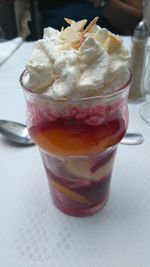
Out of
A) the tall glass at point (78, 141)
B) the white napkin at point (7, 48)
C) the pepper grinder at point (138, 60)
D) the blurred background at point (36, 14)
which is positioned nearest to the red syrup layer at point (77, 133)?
the tall glass at point (78, 141)

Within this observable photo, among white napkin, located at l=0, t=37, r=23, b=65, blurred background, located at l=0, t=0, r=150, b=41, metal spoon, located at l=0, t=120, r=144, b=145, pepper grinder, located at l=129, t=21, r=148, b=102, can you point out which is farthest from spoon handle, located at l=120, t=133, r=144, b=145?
blurred background, located at l=0, t=0, r=150, b=41

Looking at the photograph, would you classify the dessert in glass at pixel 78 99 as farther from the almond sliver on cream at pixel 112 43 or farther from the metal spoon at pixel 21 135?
the metal spoon at pixel 21 135

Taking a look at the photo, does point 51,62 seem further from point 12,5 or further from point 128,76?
point 12,5

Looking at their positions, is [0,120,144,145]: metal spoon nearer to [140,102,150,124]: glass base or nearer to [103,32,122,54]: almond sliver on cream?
[140,102,150,124]: glass base

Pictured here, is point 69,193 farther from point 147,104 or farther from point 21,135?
point 147,104

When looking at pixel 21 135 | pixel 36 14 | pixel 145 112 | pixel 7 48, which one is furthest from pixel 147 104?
pixel 36 14

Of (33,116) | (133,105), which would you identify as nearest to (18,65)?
(133,105)
